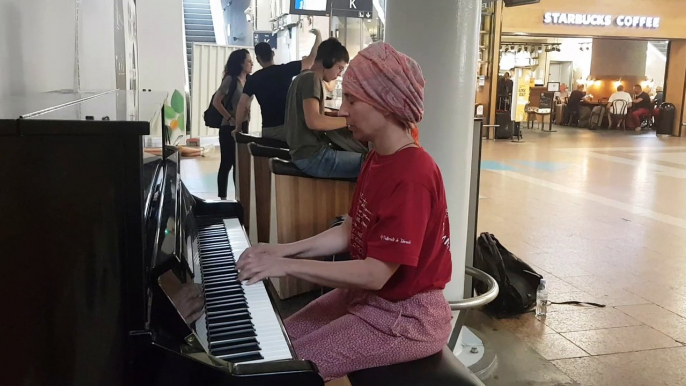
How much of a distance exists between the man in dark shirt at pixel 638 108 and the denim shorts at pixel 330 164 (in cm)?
1736

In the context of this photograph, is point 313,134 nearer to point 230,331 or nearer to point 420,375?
point 420,375

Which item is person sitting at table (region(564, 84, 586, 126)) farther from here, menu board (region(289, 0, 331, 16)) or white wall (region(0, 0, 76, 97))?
white wall (region(0, 0, 76, 97))

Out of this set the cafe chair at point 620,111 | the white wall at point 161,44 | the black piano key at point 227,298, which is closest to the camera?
the black piano key at point 227,298

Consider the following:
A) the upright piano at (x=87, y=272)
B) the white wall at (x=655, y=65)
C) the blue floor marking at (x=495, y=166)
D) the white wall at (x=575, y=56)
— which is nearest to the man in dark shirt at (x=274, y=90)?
the upright piano at (x=87, y=272)

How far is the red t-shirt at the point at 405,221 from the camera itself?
1568mm

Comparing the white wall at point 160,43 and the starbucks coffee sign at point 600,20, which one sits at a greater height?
the starbucks coffee sign at point 600,20

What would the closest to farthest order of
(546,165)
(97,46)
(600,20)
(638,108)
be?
(97,46), (546,165), (600,20), (638,108)

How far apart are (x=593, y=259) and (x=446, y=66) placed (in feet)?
9.36

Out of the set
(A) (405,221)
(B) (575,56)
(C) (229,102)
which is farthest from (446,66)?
(B) (575,56)

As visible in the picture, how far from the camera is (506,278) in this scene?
3727 millimetres

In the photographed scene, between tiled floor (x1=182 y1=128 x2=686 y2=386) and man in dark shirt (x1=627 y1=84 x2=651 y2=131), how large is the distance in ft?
29.0

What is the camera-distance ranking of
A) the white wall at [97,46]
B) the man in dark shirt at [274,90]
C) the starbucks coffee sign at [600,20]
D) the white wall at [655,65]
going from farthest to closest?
1. the white wall at [655,65]
2. the starbucks coffee sign at [600,20]
3. the man in dark shirt at [274,90]
4. the white wall at [97,46]

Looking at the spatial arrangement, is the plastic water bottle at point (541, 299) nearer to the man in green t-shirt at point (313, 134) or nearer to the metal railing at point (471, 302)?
the metal railing at point (471, 302)

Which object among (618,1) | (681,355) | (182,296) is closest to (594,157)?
(618,1)
